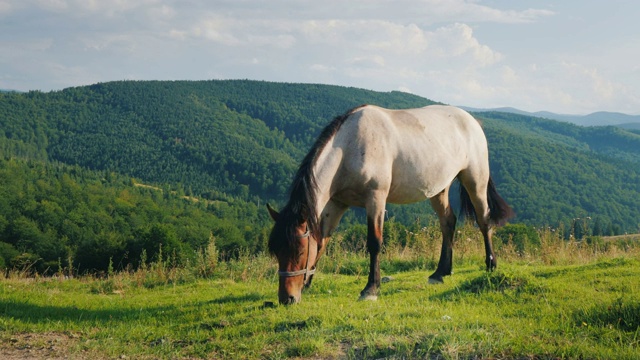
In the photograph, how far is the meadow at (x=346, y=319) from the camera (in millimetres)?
A: 4348

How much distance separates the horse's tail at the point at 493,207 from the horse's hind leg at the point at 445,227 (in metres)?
0.58

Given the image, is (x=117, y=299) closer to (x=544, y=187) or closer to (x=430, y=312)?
(x=430, y=312)

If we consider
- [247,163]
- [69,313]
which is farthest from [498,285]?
[247,163]

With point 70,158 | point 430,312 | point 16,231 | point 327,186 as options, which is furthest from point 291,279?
point 70,158

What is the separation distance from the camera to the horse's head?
20.5 feet

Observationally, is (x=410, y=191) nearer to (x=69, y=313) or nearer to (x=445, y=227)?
(x=445, y=227)

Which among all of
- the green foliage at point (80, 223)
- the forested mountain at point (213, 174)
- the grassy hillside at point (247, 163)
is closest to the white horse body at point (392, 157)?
the green foliage at point (80, 223)

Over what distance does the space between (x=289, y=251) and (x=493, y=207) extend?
440cm

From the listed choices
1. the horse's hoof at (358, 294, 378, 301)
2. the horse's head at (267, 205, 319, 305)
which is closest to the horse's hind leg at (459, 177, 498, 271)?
the horse's hoof at (358, 294, 378, 301)

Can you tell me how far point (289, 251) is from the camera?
20.5ft

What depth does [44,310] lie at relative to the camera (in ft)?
23.0

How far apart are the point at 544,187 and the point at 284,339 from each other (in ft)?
409

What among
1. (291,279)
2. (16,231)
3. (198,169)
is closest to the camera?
(291,279)

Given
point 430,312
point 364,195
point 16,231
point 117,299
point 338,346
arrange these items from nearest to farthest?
point 338,346
point 430,312
point 364,195
point 117,299
point 16,231
